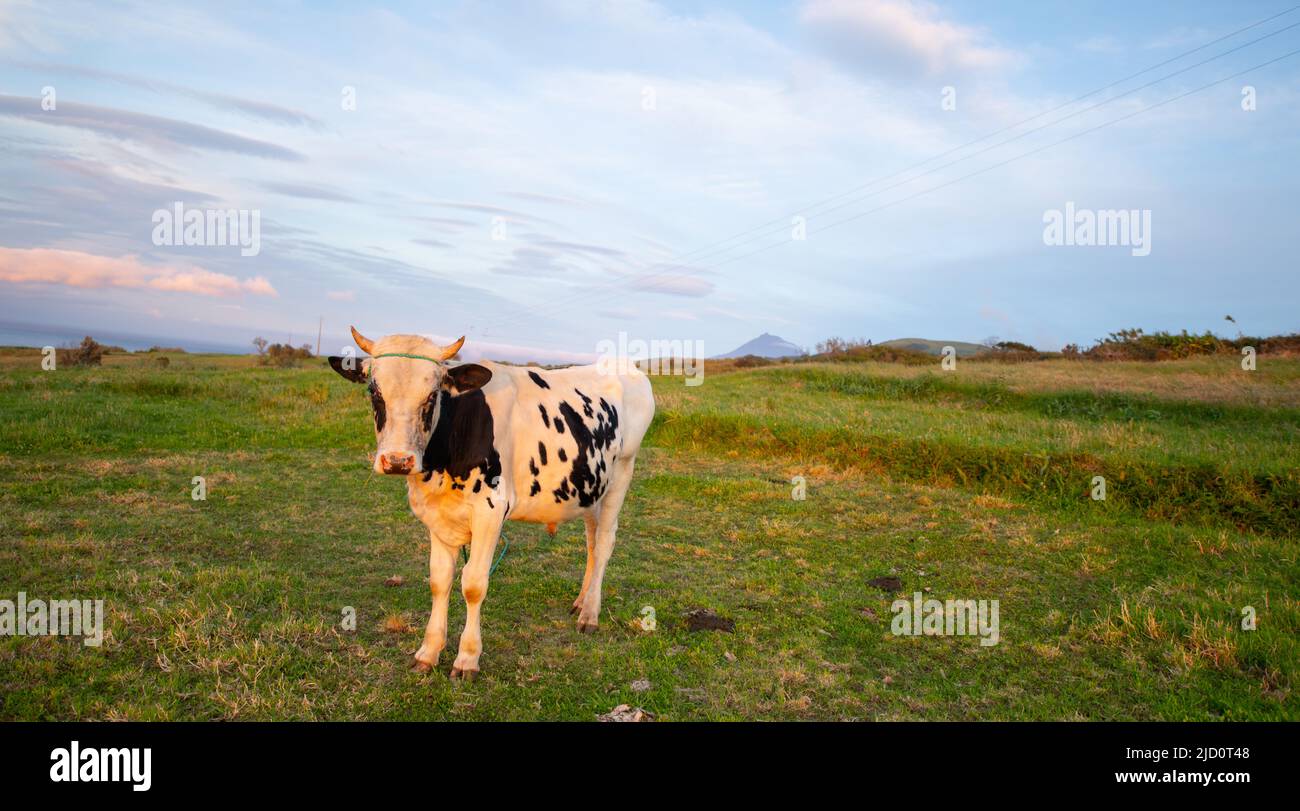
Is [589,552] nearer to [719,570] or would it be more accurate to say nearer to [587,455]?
[587,455]

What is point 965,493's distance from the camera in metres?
12.4

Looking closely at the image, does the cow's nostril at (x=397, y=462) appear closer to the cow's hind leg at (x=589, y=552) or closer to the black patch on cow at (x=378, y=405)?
the black patch on cow at (x=378, y=405)

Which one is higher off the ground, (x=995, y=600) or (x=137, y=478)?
(x=137, y=478)

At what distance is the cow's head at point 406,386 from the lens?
16.0 feet

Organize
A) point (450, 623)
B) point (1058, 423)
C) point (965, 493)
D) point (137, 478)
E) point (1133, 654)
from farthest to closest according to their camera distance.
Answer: point (1058, 423)
point (965, 493)
point (137, 478)
point (450, 623)
point (1133, 654)

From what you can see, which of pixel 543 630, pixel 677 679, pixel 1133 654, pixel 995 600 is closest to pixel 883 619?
pixel 995 600

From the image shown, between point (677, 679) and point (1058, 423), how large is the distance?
1415 cm

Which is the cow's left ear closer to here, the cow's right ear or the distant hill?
the cow's right ear

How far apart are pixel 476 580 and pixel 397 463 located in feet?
4.55

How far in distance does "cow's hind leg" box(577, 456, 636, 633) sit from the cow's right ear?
261 cm
